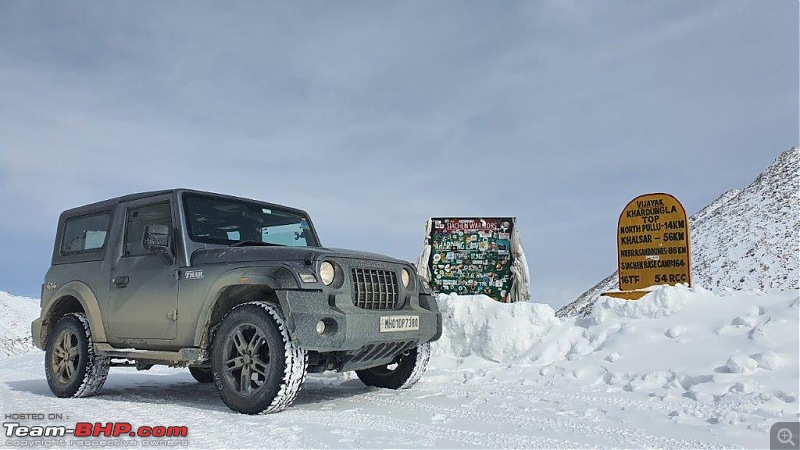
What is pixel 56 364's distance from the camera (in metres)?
6.59

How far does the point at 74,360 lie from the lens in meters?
6.41

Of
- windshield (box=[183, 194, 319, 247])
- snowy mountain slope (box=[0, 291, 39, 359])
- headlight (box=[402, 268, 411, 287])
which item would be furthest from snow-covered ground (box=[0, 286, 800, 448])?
snowy mountain slope (box=[0, 291, 39, 359])

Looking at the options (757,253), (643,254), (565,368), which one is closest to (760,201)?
(757,253)

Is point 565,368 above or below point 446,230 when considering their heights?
below

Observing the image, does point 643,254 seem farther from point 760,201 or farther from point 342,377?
point 760,201

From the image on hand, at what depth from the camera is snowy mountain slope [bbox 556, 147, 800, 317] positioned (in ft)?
65.1

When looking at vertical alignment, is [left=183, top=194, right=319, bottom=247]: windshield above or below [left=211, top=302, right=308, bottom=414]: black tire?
above

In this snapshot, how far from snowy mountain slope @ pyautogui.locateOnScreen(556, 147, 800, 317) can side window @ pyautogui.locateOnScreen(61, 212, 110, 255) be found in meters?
13.0

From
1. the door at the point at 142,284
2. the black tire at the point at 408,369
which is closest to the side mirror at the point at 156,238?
the door at the point at 142,284

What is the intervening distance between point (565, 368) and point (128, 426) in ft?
13.8

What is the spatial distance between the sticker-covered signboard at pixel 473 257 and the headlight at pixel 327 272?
19.9 feet

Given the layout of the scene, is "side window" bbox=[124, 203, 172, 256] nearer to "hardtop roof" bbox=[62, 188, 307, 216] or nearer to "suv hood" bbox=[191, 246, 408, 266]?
"hardtop roof" bbox=[62, 188, 307, 216]

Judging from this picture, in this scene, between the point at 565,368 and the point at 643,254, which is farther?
the point at 643,254

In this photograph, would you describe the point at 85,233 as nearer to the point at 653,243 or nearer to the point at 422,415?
the point at 422,415
